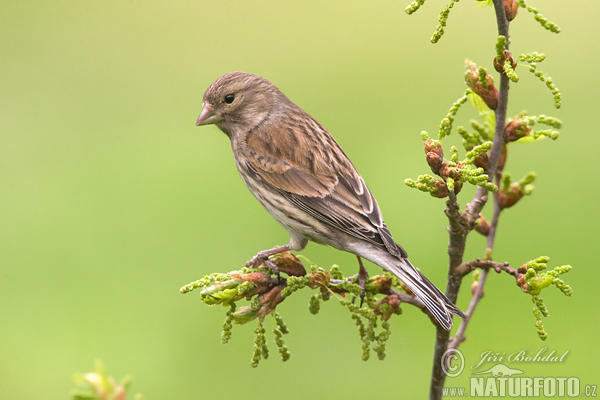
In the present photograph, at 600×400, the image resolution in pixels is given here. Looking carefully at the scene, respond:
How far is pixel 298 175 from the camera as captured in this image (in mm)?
4297

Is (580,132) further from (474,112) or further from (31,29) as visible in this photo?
(31,29)

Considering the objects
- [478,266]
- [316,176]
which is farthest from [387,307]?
[316,176]

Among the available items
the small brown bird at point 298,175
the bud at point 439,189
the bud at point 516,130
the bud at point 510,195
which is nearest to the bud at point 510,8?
the bud at point 516,130

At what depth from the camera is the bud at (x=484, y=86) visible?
9.24 feet

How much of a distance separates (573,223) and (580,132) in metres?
1.76

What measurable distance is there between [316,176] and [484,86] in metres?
1.53

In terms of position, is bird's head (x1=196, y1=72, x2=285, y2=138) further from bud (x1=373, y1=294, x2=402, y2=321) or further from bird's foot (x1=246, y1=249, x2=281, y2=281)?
bud (x1=373, y1=294, x2=402, y2=321)

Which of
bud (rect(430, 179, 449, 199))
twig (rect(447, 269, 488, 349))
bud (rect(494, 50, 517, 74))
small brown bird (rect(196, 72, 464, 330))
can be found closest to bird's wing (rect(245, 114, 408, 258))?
small brown bird (rect(196, 72, 464, 330))

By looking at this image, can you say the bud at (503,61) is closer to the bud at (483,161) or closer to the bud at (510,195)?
the bud at (483,161)

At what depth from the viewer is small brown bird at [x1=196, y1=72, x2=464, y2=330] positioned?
12.7 ft

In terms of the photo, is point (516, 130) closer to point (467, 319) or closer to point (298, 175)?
point (467, 319)

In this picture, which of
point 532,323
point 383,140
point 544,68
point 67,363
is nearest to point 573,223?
point 532,323

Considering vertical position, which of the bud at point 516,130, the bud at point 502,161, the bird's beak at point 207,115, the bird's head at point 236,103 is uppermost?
the bird's head at point 236,103

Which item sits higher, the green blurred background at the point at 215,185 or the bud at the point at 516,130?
the green blurred background at the point at 215,185
